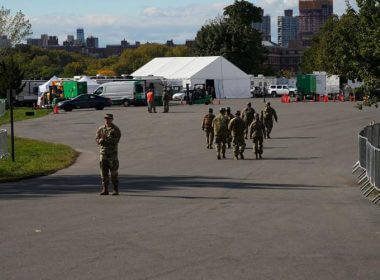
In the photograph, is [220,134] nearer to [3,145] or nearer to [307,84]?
[3,145]

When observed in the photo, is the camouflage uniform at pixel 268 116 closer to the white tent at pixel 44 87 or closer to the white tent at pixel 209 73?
the white tent at pixel 44 87

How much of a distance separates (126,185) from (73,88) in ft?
194

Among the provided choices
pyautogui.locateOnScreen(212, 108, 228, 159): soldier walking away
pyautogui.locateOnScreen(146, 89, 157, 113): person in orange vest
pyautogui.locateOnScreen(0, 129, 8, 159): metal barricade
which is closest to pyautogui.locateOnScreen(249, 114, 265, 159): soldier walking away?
pyautogui.locateOnScreen(212, 108, 228, 159): soldier walking away

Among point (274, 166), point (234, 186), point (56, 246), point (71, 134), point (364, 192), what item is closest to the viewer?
point (56, 246)

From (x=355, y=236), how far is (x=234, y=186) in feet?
27.5

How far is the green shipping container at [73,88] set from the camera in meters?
79.2

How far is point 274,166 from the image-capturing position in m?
26.7

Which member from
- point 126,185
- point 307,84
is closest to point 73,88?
point 307,84

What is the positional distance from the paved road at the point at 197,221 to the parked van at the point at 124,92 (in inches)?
1672

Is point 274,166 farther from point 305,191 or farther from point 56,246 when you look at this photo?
point 56,246

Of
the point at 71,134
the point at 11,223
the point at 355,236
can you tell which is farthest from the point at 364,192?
the point at 71,134

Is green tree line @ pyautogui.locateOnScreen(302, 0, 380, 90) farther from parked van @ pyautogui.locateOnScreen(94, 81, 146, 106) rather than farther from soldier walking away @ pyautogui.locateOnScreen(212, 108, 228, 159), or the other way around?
parked van @ pyautogui.locateOnScreen(94, 81, 146, 106)

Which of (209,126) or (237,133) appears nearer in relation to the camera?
(237,133)

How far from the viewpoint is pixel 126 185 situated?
854 inches
